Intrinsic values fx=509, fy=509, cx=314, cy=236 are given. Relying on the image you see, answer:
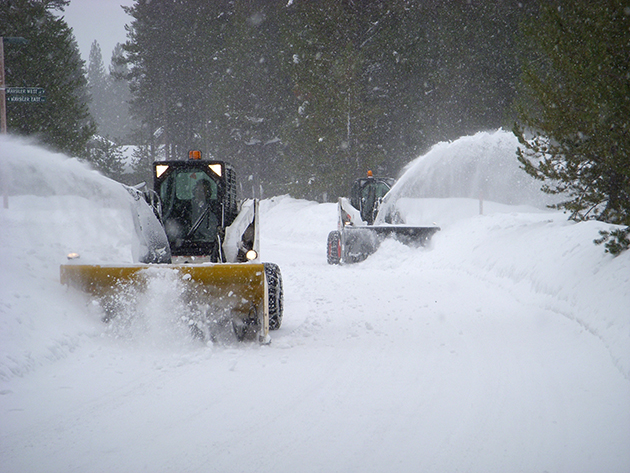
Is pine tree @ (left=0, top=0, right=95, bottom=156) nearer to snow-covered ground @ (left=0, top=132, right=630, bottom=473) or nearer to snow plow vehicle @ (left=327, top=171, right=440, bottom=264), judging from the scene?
snow plow vehicle @ (left=327, top=171, right=440, bottom=264)

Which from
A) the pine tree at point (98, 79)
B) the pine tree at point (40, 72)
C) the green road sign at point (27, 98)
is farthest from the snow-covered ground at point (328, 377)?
the pine tree at point (98, 79)

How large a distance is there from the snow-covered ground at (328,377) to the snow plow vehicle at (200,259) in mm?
203

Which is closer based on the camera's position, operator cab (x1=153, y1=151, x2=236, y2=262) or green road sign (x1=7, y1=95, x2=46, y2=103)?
operator cab (x1=153, y1=151, x2=236, y2=262)

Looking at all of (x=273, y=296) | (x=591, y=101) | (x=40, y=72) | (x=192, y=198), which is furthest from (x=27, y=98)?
(x=591, y=101)

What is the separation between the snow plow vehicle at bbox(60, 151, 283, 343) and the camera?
16.1 ft

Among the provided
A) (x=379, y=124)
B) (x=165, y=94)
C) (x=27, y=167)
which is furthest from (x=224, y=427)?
(x=165, y=94)

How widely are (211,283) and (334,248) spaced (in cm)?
812

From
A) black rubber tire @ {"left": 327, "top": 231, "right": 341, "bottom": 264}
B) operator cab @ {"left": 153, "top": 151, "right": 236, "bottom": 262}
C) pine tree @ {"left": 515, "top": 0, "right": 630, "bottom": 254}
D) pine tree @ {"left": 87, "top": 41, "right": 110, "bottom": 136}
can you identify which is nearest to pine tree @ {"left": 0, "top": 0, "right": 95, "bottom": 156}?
black rubber tire @ {"left": 327, "top": 231, "right": 341, "bottom": 264}

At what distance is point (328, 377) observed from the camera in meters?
4.12

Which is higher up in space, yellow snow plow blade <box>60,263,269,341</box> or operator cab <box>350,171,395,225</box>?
operator cab <box>350,171,395,225</box>

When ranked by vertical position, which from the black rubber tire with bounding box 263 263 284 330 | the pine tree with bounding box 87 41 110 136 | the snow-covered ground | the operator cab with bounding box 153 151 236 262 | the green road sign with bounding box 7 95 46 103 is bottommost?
the snow-covered ground

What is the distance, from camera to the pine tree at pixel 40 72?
18812 mm

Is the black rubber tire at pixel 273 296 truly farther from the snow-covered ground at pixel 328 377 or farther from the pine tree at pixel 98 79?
the pine tree at pixel 98 79

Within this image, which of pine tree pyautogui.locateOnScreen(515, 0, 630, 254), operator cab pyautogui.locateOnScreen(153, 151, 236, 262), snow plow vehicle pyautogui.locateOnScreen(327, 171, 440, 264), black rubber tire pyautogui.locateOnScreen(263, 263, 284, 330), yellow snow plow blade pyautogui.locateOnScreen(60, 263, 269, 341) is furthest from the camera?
snow plow vehicle pyautogui.locateOnScreen(327, 171, 440, 264)
